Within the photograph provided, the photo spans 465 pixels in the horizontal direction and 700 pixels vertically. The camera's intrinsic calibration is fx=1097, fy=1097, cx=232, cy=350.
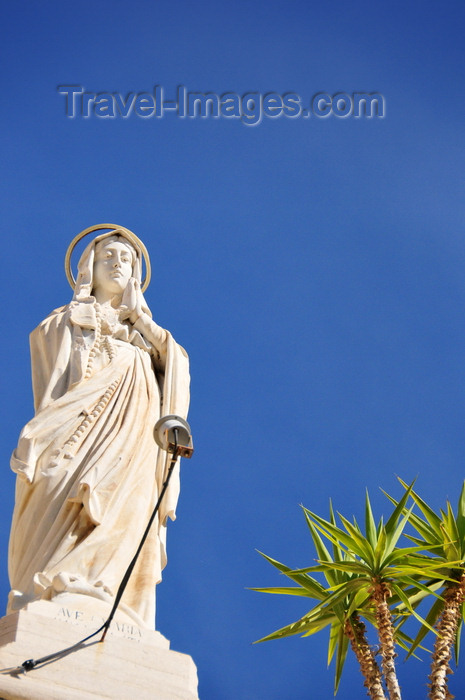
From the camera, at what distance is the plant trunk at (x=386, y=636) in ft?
27.5

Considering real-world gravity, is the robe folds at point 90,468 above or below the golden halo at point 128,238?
below

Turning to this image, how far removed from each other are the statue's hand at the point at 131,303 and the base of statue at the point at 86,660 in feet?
11.4

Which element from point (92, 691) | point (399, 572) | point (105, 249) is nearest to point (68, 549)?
point (92, 691)

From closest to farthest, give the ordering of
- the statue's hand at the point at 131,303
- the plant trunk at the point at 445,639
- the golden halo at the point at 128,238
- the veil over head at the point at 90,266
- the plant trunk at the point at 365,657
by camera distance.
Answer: the plant trunk at the point at 445,639 → the plant trunk at the point at 365,657 → the statue's hand at the point at 131,303 → the veil over head at the point at 90,266 → the golden halo at the point at 128,238

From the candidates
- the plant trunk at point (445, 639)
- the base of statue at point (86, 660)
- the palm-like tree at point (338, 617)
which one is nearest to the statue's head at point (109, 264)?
the palm-like tree at point (338, 617)

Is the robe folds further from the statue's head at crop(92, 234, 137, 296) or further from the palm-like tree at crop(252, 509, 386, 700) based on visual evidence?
the palm-like tree at crop(252, 509, 386, 700)

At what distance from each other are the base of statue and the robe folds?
39 cm

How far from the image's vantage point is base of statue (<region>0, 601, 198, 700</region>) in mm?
6285

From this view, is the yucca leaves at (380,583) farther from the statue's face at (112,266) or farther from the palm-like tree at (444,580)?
the statue's face at (112,266)

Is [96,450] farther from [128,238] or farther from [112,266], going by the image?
[128,238]

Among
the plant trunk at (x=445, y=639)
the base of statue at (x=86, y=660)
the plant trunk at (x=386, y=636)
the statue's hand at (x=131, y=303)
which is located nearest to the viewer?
the base of statue at (x=86, y=660)

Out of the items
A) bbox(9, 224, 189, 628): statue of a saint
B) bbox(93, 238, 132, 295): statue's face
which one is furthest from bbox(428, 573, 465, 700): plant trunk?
bbox(93, 238, 132, 295): statue's face

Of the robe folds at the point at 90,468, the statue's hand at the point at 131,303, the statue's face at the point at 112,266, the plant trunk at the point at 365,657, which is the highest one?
the statue's face at the point at 112,266

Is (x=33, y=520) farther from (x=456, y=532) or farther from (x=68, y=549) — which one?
(x=456, y=532)
